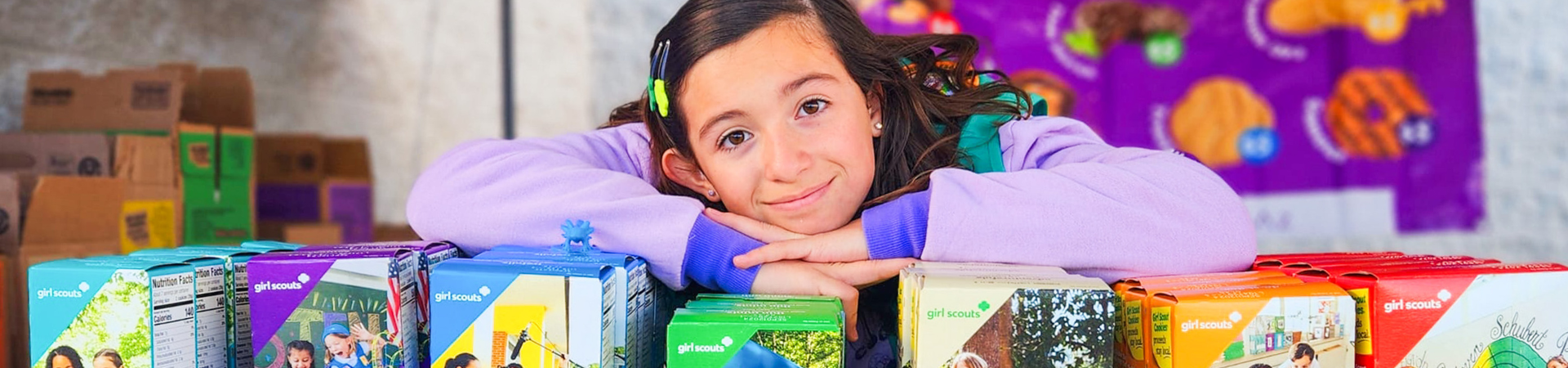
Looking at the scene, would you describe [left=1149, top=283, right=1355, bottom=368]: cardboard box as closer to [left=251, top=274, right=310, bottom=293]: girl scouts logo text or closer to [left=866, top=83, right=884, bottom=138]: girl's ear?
[left=866, top=83, right=884, bottom=138]: girl's ear

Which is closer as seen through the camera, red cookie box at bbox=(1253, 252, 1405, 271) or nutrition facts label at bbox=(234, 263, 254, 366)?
nutrition facts label at bbox=(234, 263, 254, 366)

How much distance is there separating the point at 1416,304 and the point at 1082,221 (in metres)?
0.37

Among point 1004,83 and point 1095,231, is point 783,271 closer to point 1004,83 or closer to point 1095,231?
point 1095,231

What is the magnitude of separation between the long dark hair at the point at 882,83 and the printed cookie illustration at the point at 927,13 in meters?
2.72

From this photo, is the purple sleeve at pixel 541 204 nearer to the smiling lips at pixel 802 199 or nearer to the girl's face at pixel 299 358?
the smiling lips at pixel 802 199

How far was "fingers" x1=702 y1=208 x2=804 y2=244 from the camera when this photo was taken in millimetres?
1520

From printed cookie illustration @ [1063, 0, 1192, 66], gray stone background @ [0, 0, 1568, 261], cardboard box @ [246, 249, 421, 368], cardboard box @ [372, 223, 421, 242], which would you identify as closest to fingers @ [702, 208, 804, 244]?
cardboard box @ [246, 249, 421, 368]

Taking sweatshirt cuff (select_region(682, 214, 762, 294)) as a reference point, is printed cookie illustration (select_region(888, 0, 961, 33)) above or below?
above

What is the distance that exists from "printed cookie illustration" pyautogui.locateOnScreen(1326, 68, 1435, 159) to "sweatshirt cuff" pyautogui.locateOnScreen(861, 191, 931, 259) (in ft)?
11.6

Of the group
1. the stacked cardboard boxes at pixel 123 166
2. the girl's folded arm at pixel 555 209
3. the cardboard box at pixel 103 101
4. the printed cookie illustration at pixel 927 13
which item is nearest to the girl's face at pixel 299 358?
the girl's folded arm at pixel 555 209

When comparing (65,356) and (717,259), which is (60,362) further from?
(717,259)

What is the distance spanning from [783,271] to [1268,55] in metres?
3.57

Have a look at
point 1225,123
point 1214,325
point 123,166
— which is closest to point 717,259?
point 1214,325

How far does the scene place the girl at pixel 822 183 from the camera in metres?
1.38
